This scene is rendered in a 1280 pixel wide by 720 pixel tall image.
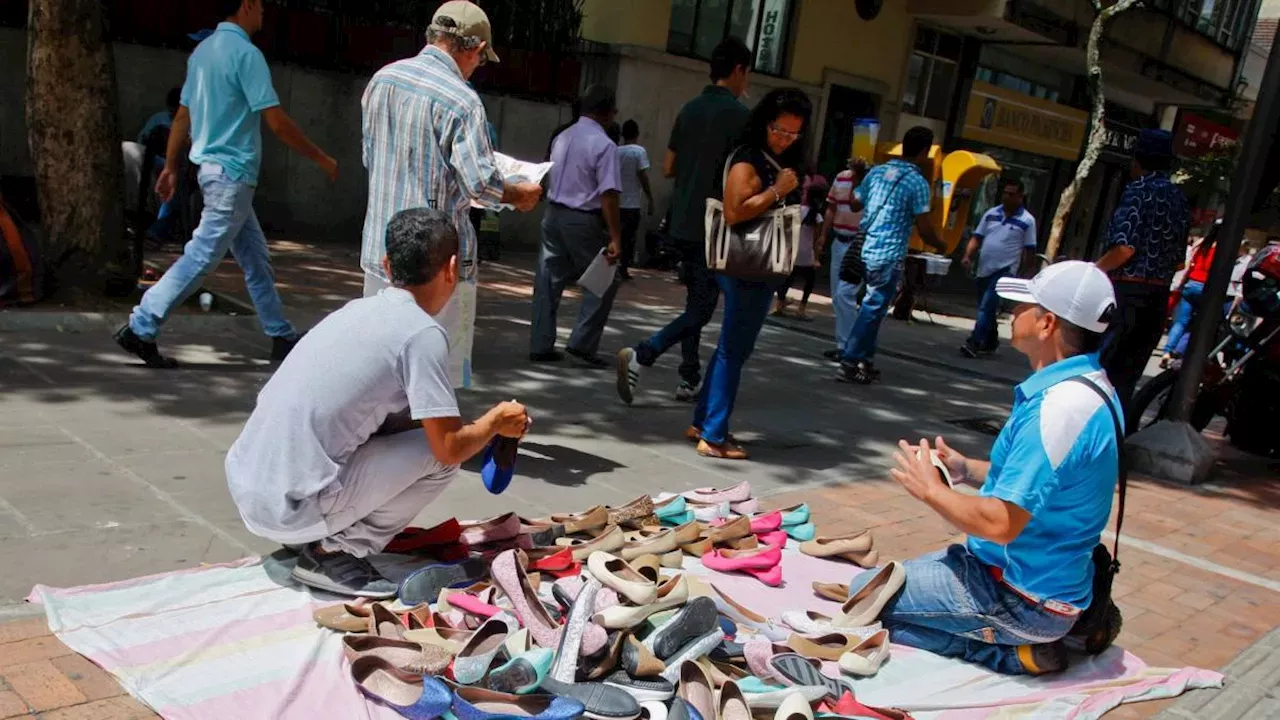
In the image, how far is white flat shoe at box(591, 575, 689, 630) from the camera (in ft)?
10.1

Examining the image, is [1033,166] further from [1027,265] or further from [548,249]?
[548,249]

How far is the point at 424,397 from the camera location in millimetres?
3111

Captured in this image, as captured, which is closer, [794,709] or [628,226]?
[794,709]

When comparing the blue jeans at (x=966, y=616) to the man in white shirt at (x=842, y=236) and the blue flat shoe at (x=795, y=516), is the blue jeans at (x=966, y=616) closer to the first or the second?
the blue flat shoe at (x=795, y=516)

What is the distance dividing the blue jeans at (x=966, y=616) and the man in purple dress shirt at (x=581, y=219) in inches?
142

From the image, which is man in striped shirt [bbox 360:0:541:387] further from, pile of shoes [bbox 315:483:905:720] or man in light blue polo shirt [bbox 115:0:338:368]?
pile of shoes [bbox 315:483:905:720]

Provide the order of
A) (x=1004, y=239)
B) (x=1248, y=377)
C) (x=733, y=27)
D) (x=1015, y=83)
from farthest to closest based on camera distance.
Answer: (x=1015, y=83), (x=733, y=27), (x=1004, y=239), (x=1248, y=377)

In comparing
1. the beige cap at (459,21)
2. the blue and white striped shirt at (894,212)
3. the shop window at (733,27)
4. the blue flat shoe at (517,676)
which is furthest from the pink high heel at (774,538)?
the shop window at (733,27)

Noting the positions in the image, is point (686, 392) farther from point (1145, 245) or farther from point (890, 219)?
point (1145, 245)

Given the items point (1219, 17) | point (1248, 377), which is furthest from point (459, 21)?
point (1219, 17)

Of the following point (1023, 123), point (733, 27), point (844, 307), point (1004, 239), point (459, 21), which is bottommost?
point (844, 307)

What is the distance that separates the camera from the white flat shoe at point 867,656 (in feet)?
10.8

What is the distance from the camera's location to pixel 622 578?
11.0ft

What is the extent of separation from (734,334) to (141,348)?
122 inches
